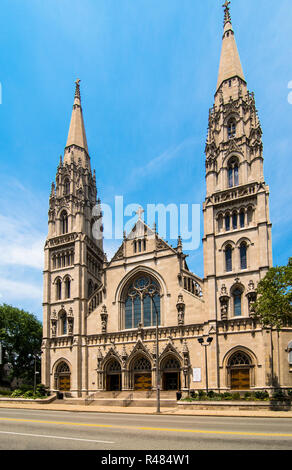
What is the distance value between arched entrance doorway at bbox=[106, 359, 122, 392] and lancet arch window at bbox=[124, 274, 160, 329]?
421 cm

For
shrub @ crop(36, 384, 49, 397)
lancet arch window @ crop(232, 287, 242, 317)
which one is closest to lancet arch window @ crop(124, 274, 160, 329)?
lancet arch window @ crop(232, 287, 242, 317)

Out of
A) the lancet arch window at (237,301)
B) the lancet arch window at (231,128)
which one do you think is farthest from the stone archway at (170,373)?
the lancet arch window at (231,128)

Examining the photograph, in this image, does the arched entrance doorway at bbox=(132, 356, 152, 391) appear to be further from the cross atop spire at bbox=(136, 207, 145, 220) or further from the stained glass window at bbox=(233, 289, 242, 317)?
the cross atop spire at bbox=(136, 207, 145, 220)

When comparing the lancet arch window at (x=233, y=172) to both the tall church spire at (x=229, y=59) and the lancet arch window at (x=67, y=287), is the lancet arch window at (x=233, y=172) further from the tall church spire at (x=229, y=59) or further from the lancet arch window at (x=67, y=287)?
the lancet arch window at (x=67, y=287)

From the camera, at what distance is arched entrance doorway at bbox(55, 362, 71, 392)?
1886 inches

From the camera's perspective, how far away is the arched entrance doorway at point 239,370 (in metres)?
37.4

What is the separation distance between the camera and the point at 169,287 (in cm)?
4406

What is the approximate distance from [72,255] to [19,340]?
20172 mm

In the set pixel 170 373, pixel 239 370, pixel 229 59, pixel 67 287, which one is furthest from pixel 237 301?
pixel 229 59

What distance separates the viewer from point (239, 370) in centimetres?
3778

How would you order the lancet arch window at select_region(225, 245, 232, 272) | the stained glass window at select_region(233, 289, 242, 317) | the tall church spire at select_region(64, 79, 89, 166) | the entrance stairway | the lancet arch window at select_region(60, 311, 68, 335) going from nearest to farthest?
the entrance stairway
the stained glass window at select_region(233, 289, 242, 317)
the lancet arch window at select_region(225, 245, 232, 272)
the lancet arch window at select_region(60, 311, 68, 335)
the tall church spire at select_region(64, 79, 89, 166)

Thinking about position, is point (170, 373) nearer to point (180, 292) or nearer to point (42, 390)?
point (180, 292)
